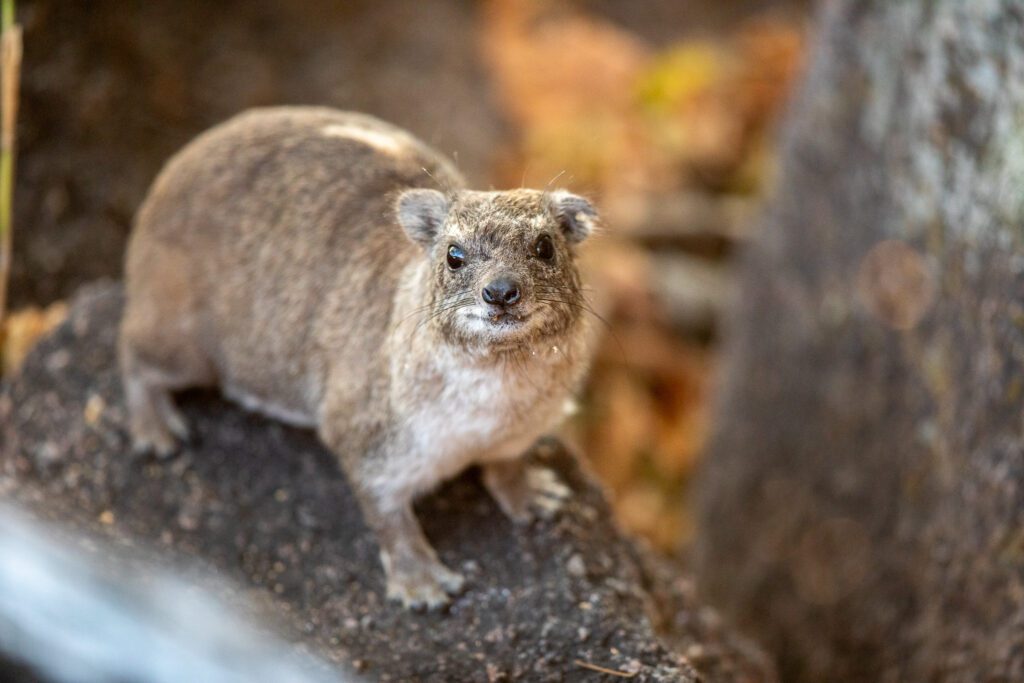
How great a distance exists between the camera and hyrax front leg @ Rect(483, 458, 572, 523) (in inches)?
212

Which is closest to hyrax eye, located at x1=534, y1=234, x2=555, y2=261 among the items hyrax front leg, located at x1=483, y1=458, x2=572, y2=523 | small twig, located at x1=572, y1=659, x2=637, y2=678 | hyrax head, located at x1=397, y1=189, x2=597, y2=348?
hyrax head, located at x1=397, y1=189, x2=597, y2=348

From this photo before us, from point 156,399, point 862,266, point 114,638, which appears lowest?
point 114,638

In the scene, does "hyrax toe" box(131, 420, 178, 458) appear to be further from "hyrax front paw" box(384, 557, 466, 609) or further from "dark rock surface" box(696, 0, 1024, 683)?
"dark rock surface" box(696, 0, 1024, 683)

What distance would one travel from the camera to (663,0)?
17.8m

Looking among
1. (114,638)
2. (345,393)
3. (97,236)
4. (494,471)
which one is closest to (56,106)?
(97,236)

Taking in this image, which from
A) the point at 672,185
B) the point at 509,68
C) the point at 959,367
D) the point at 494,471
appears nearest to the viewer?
the point at 494,471

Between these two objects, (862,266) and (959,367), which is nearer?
(959,367)

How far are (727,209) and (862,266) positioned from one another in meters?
6.65

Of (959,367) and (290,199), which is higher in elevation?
(290,199)

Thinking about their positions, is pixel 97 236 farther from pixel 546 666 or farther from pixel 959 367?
pixel 959 367

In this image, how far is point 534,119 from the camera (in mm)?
12461

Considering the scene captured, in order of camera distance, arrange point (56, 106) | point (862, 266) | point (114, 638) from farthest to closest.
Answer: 1. point (862, 266)
2. point (56, 106)
3. point (114, 638)

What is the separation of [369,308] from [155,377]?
1336 mm

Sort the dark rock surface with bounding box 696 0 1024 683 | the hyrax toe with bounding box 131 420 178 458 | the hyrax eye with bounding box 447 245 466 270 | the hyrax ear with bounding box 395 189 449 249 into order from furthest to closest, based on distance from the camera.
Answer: the dark rock surface with bounding box 696 0 1024 683
the hyrax toe with bounding box 131 420 178 458
the hyrax ear with bounding box 395 189 449 249
the hyrax eye with bounding box 447 245 466 270
